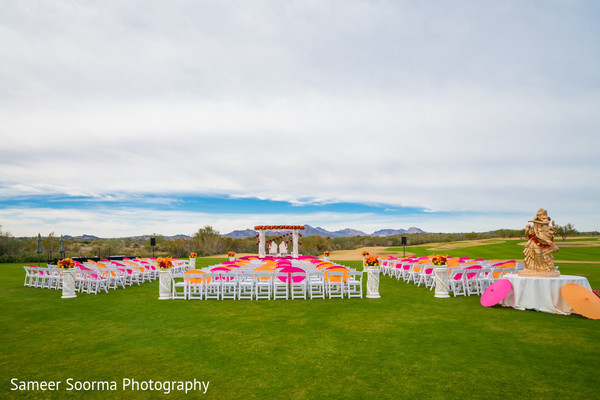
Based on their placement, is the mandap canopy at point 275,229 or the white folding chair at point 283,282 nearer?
the white folding chair at point 283,282

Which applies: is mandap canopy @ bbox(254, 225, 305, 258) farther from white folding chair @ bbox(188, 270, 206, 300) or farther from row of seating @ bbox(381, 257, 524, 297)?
white folding chair @ bbox(188, 270, 206, 300)

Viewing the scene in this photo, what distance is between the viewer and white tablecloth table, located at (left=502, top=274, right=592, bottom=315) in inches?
305

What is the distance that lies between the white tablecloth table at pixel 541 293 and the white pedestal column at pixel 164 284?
9.21 metres

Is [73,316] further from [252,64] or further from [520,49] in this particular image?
[520,49]

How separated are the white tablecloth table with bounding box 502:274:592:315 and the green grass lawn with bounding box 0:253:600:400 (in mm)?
304

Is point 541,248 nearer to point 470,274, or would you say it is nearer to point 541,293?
point 541,293

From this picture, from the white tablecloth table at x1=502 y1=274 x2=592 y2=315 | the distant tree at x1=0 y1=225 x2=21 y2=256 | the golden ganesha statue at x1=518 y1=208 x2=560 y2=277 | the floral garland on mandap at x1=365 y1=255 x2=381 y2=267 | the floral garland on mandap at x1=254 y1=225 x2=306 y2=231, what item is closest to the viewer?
the white tablecloth table at x1=502 y1=274 x2=592 y2=315

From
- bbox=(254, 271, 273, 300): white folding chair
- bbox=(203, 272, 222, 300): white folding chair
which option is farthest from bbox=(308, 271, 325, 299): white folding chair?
bbox=(203, 272, 222, 300): white folding chair

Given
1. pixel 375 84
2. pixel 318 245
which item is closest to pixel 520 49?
pixel 375 84

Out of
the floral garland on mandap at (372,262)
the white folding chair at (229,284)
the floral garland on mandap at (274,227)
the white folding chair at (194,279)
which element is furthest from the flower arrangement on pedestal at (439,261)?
the floral garland on mandap at (274,227)

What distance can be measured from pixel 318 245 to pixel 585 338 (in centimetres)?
3546

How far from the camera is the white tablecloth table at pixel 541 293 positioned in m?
7.75

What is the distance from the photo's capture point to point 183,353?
17.1ft

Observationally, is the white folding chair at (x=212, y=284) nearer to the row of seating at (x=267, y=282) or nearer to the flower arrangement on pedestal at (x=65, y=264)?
the row of seating at (x=267, y=282)
